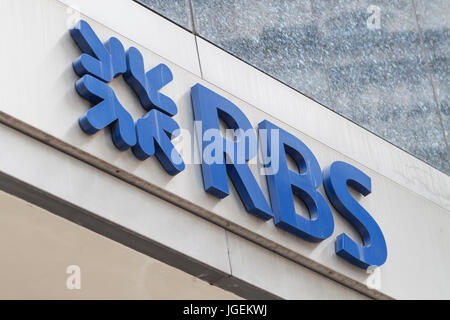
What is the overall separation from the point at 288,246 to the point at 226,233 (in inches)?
18.4

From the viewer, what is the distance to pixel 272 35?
681 centimetres

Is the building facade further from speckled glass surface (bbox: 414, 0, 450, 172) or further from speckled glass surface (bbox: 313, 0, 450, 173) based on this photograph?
speckled glass surface (bbox: 414, 0, 450, 172)

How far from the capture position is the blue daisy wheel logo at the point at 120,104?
4977mm

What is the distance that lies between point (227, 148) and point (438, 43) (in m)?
3.67

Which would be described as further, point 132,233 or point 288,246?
point 288,246

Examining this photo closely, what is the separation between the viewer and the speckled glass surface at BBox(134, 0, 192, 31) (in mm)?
5961

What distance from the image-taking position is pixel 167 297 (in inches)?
240

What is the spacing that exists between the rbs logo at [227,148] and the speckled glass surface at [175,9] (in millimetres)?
560

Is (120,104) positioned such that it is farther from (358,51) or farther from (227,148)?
(358,51)

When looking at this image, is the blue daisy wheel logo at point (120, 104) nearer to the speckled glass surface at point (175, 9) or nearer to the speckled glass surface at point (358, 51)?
the speckled glass surface at point (175, 9)

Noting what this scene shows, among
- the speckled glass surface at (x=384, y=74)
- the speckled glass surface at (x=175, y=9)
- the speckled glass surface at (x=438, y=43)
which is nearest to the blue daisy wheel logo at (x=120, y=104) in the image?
the speckled glass surface at (x=175, y=9)

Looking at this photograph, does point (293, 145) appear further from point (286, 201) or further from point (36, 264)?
point (36, 264)

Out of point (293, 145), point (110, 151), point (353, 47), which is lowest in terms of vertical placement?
point (110, 151)

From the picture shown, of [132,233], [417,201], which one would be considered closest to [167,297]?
[132,233]
